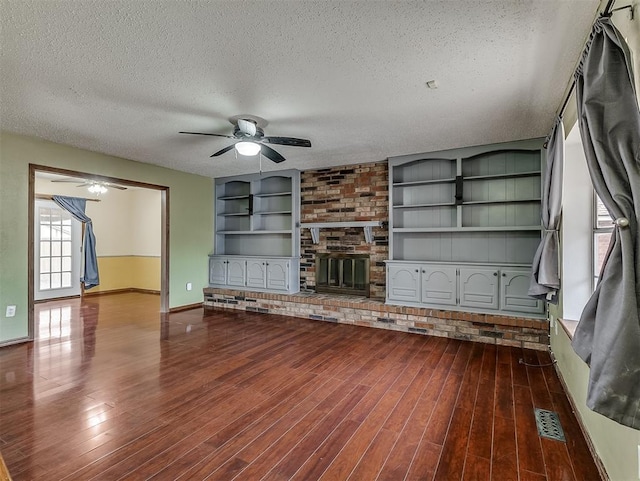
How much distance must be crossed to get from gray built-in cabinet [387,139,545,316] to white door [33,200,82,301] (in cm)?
699

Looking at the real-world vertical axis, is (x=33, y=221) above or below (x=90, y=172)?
below

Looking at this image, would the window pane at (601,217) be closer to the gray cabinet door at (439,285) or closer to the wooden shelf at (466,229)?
the wooden shelf at (466,229)

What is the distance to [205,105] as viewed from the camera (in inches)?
121

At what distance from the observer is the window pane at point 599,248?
8.51ft

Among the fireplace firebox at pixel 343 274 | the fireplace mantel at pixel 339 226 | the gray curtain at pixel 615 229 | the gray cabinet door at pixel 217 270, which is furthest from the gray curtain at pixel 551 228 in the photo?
the gray cabinet door at pixel 217 270

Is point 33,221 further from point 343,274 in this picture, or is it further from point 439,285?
point 439,285

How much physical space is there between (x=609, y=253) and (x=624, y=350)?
40cm

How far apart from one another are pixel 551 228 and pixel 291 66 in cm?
269

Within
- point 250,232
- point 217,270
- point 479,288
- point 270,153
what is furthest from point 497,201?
point 217,270

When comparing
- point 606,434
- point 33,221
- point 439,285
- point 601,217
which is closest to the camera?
point 606,434

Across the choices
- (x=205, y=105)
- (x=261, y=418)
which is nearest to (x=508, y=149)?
(x=205, y=105)

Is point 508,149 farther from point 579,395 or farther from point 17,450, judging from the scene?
point 17,450

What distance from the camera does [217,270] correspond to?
646 centimetres

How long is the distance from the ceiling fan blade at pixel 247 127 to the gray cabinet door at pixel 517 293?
341 cm
